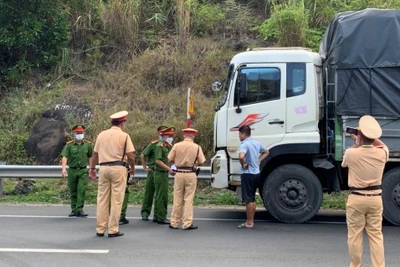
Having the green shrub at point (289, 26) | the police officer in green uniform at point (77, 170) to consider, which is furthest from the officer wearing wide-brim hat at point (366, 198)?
the green shrub at point (289, 26)

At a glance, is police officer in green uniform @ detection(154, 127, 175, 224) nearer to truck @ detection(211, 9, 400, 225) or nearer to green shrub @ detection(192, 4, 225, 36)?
truck @ detection(211, 9, 400, 225)

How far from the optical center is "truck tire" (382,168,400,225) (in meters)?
10.0

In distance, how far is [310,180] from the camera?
403 inches

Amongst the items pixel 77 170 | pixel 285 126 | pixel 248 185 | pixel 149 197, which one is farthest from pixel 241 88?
pixel 77 170

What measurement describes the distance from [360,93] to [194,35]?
30.9ft

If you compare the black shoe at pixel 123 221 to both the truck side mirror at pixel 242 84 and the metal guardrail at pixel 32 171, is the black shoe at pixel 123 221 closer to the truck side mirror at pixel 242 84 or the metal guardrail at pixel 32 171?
the metal guardrail at pixel 32 171

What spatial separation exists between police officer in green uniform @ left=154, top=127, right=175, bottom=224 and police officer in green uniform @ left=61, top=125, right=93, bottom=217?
1474 mm

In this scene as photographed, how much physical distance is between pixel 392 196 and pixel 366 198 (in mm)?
3528

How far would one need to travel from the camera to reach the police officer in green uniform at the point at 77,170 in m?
11.0

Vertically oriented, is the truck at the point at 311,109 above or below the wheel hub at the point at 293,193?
above

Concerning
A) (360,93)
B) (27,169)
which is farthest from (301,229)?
(27,169)

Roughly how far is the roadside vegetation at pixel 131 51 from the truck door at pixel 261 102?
178 inches

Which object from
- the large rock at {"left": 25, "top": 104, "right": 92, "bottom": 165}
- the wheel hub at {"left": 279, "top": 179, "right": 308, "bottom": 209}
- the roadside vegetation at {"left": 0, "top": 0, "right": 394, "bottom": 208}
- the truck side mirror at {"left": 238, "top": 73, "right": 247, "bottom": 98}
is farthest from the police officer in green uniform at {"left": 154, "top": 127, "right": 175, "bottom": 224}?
the large rock at {"left": 25, "top": 104, "right": 92, "bottom": 165}

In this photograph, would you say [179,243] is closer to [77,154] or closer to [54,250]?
[54,250]
